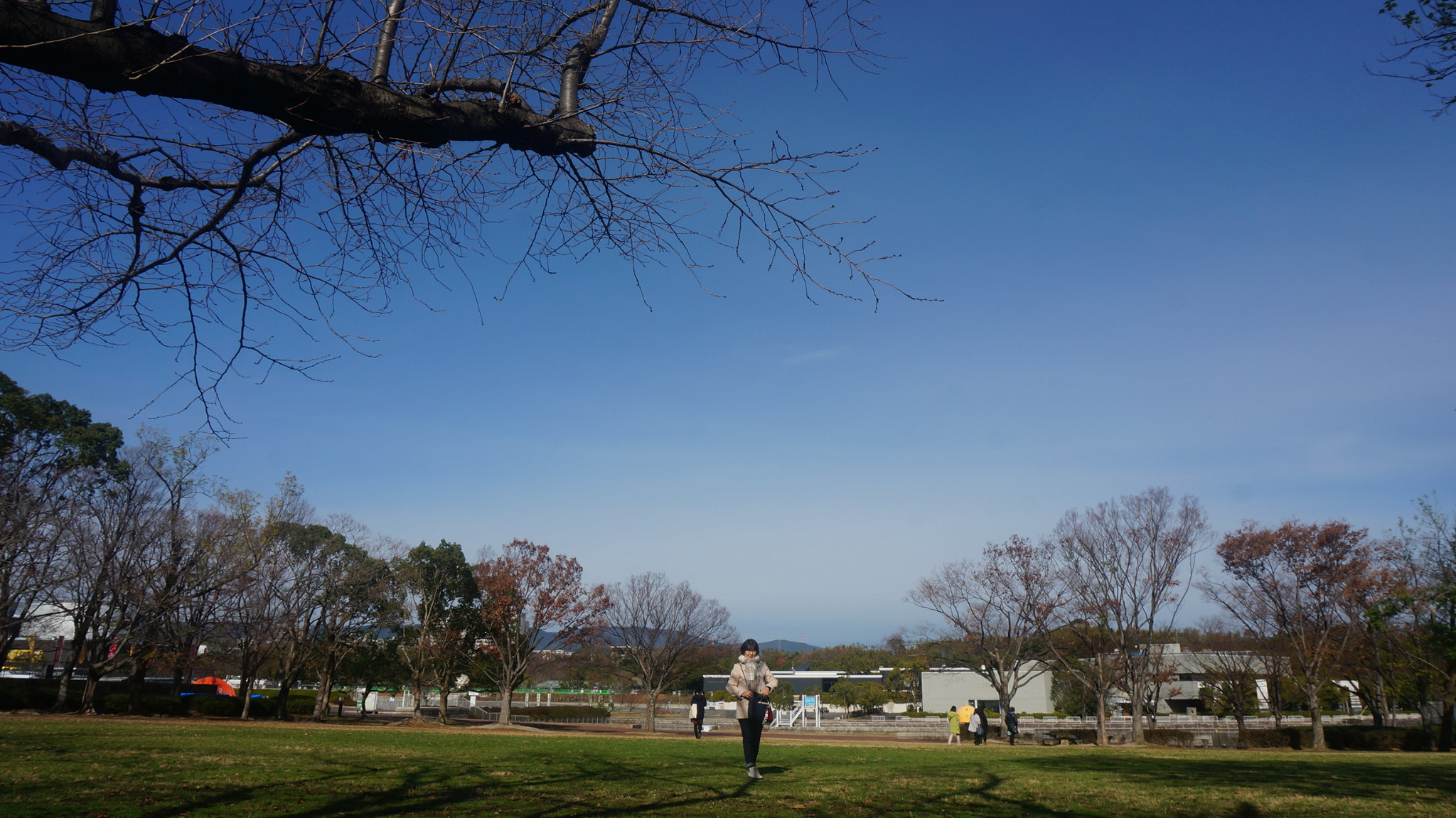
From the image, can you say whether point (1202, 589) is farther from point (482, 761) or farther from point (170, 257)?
point (170, 257)

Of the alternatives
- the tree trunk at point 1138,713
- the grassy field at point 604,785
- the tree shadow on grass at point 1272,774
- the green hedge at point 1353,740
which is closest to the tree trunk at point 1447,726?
the green hedge at point 1353,740

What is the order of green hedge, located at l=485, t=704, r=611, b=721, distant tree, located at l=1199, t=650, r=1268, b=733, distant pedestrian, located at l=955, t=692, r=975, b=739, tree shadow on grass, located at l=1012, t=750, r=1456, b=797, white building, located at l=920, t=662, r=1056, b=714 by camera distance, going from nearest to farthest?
tree shadow on grass, located at l=1012, t=750, r=1456, b=797 < distant pedestrian, located at l=955, t=692, r=975, b=739 < distant tree, located at l=1199, t=650, r=1268, b=733 < green hedge, located at l=485, t=704, r=611, b=721 < white building, located at l=920, t=662, r=1056, b=714

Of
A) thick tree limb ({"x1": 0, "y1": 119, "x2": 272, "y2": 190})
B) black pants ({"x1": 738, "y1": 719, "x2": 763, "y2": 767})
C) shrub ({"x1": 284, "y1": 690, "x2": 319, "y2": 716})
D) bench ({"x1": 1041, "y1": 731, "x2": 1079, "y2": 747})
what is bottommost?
shrub ({"x1": 284, "y1": 690, "x2": 319, "y2": 716})

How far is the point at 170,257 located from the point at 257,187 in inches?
23.6

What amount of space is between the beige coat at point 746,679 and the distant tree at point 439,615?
30.2m

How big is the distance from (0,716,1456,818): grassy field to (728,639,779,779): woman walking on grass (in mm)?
414

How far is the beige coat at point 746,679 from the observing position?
866 centimetres

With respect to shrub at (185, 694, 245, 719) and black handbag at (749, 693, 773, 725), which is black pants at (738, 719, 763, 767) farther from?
shrub at (185, 694, 245, 719)

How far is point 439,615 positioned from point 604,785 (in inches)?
1293

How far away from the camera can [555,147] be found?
392cm

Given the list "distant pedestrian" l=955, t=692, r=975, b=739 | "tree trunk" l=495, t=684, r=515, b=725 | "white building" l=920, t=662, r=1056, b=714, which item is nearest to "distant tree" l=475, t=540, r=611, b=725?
"tree trunk" l=495, t=684, r=515, b=725

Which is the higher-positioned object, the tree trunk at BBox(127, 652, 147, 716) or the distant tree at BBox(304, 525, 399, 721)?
the distant tree at BBox(304, 525, 399, 721)

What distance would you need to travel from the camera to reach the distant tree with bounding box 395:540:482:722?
116 ft

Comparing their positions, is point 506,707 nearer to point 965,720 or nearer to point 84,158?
point 965,720
